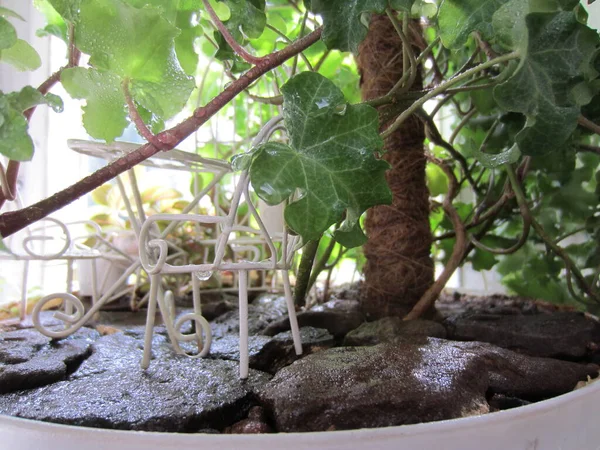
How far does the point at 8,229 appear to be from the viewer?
1.79ft

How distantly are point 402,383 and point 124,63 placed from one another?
50cm

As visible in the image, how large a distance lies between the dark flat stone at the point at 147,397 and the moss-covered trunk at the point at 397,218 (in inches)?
17.2

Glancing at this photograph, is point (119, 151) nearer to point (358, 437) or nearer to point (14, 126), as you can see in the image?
point (14, 126)

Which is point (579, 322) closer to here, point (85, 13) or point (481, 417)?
point (481, 417)

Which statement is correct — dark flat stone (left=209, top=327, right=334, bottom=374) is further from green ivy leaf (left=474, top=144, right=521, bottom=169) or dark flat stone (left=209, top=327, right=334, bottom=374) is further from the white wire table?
green ivy leaf (left=474, top=144, right=521, bottom=169)

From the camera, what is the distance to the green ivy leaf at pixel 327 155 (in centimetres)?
50

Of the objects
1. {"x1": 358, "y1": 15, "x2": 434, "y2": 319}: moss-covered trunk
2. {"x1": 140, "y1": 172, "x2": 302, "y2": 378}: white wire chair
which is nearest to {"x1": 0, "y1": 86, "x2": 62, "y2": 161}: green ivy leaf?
{"x1": 140, "y1": 172, "x2": 302, "y2": 378}: white wire chair

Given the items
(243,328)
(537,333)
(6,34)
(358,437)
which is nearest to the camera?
(358,437)

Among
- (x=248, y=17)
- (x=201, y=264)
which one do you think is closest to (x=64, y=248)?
(x=201, y=264)

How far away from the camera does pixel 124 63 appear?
1.77ft

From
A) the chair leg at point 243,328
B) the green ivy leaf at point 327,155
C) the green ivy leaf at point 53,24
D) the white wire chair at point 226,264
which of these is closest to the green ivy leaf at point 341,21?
the green ivy leaf at point 327,155

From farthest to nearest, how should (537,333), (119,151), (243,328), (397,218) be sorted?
1. (397,218)
2. (537,333)
3. (119,151)
4. (243,328)

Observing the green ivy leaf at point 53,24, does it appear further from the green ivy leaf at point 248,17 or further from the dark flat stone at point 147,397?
the dark flat stone at point 147,397

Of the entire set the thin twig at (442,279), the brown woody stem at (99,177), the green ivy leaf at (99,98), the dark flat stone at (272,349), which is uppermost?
the green ivy leaf at (99,98)
